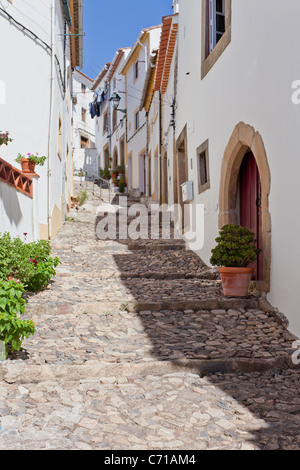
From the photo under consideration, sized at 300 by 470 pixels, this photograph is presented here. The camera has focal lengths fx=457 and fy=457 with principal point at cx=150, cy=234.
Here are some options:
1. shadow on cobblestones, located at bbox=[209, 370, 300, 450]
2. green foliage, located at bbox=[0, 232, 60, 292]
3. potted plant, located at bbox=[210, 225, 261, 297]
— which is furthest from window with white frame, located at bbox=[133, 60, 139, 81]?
shadow on cobblestones, located at bbox=[209, 370, 300, 450]

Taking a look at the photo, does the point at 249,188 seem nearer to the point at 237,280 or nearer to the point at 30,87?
the point at 237,280

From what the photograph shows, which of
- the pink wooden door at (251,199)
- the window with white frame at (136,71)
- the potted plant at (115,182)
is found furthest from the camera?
the potted plant at (115,182)

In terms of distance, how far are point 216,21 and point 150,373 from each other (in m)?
6.41

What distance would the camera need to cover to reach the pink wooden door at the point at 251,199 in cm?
640

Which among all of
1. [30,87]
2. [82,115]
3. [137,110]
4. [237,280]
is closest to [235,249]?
[237,280]

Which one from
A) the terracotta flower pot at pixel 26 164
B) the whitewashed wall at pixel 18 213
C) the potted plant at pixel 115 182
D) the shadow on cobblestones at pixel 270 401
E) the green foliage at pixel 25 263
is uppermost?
the potted plant at pixel 115 182

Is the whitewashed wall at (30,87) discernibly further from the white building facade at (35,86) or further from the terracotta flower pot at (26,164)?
the terracotta flower pot at (26,164)

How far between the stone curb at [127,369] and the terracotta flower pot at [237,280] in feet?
5.98

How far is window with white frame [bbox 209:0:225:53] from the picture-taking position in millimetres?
7906

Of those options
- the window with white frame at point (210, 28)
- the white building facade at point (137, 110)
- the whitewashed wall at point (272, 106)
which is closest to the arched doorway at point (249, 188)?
the whitewashed wall at point (272, 106)

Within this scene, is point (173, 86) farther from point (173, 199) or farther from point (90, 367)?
point (90, 367)

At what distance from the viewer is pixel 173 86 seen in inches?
481

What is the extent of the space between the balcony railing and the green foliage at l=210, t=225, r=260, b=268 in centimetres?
297

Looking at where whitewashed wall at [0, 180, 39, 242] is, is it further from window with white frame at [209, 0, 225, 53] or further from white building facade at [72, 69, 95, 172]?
white building facade at [72, 69, 95, 172]
